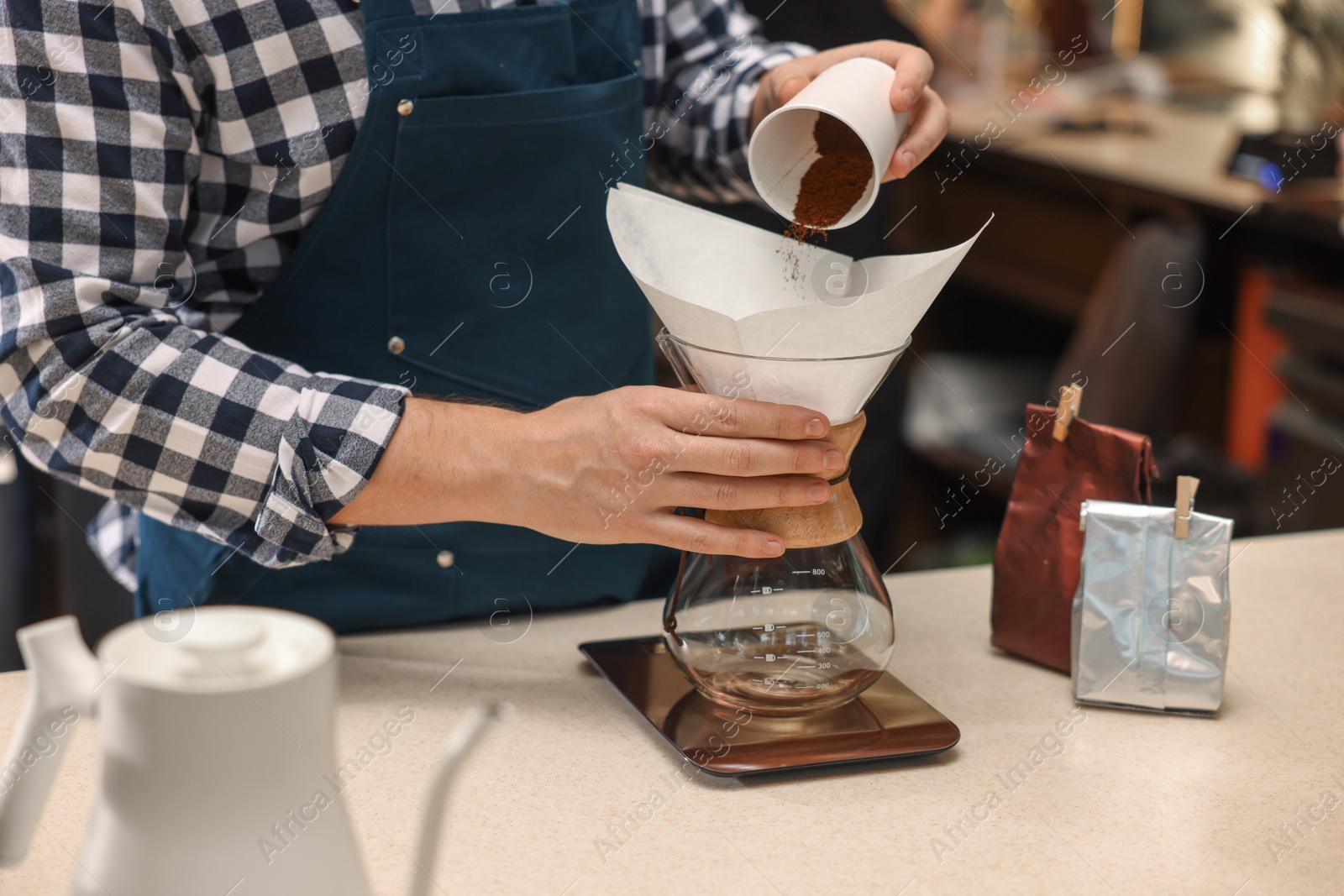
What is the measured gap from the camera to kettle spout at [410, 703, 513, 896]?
57 centimetres

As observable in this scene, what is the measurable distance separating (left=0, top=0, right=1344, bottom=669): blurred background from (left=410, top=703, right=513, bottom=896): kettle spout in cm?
124

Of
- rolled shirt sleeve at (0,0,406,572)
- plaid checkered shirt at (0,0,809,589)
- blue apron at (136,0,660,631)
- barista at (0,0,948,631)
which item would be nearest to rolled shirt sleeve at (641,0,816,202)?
barista at (0,0,948,631)

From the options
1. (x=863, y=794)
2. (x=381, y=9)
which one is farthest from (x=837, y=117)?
(x=863, y=794)

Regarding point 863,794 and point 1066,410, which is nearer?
point 863,794

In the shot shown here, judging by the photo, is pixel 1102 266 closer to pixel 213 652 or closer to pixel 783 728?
pixel 783 728

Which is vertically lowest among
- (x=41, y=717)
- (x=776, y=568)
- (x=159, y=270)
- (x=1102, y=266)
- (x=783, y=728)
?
(x=1102, y=266)

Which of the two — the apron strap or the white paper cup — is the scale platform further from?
the apron strap

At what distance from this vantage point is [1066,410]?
3.47ft

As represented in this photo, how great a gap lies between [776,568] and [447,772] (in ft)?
1.35

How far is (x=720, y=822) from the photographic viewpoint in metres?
0.86

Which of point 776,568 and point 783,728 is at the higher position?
point 776,568

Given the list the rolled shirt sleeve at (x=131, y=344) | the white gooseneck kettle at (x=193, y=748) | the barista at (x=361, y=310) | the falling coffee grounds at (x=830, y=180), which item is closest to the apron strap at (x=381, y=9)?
the barista at (x=361, y=310)

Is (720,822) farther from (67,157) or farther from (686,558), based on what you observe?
(67,157)

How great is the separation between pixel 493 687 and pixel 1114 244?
8.60 ft
